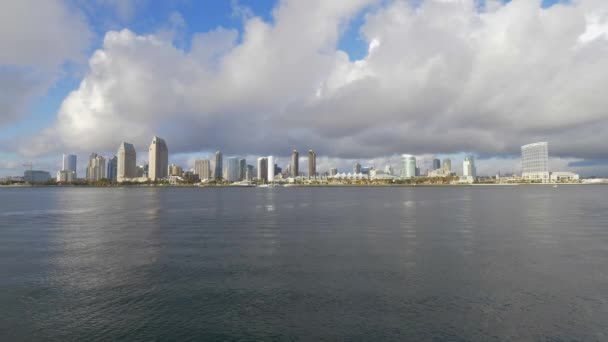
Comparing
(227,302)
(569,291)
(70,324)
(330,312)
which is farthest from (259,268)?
(569,291)

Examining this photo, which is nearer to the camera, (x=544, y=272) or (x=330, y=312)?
(x=330, y=312)

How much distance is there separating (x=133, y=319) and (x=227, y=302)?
5.06 metres

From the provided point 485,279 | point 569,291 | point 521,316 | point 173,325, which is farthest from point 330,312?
point 569,291

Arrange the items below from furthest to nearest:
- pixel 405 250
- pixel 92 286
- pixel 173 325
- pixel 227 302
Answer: pixel 405 250 < pixel 92 286 < pixel 227 302 < pixel 173 325

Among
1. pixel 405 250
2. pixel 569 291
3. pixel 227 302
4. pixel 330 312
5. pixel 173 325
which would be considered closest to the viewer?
pixel 173 325

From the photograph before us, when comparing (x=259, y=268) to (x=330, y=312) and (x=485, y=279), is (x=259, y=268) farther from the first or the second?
(x=485, y=279)

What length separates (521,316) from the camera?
20250 millimetres

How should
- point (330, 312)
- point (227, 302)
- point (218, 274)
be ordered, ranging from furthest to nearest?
point (218, 274) < point (227, 302) < point (330, 312)

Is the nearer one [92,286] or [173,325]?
[173,325]

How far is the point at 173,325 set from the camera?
19.4m

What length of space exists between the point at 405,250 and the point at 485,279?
10.6 meters

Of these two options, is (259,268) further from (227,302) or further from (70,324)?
(70,324)

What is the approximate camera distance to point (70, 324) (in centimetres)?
1952

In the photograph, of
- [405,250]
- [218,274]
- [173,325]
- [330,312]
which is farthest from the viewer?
[405,250]
